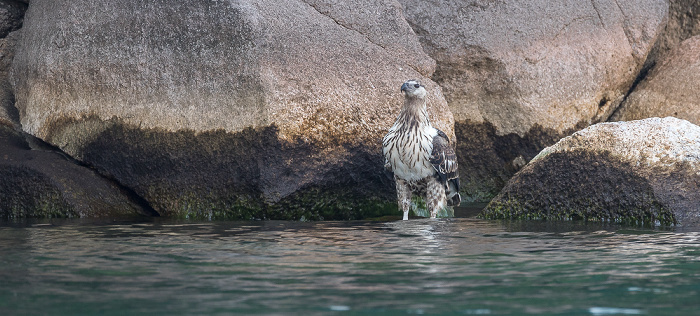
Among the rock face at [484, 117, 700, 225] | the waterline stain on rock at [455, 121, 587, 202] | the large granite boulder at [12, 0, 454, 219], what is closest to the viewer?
the rock face at [484, 117, 700, 225]

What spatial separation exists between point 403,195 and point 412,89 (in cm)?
116

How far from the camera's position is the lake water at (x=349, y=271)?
3.63 metres

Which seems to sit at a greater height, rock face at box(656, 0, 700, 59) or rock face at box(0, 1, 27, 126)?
rock face at box(656, 0, 700, 59)

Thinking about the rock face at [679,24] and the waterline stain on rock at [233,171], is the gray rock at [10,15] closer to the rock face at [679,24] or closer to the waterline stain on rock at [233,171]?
the waterline stain on rock at [233,171]

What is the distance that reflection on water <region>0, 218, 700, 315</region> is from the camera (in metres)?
3.64

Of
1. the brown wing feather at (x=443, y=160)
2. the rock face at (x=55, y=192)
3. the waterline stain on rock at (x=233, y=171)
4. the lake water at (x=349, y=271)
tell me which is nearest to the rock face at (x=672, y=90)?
the brown wing feather at (x=443, y=160)

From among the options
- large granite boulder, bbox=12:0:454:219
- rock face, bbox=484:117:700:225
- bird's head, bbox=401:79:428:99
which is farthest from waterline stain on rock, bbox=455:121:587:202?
bird's head, bbox=401:79:428:99

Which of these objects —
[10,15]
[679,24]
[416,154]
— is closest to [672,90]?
[679,24]

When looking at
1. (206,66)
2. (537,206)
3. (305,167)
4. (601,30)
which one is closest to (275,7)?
(206,66)

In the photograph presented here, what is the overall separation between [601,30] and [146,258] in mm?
8258

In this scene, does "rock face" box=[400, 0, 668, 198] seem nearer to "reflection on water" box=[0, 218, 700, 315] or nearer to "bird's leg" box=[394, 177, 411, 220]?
"bird's leg" box=[394, 177, 411, 220]

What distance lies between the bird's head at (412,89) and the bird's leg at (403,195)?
A: 0.92 m

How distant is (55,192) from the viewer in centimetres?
834

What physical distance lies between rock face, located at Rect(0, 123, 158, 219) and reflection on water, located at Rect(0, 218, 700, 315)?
1475 mm
